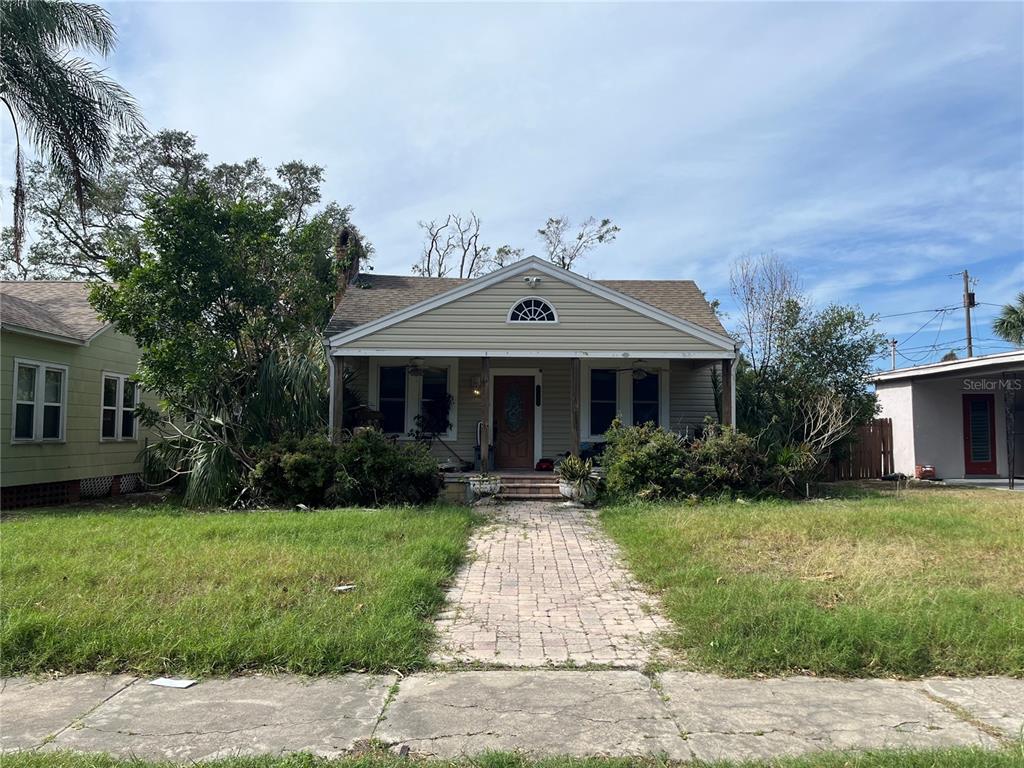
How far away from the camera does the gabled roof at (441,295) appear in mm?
13875

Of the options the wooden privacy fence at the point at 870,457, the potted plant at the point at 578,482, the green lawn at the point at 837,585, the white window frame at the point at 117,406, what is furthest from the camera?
the wooden privacy fence at the point at 870,457

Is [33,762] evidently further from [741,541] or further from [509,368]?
[509,368]

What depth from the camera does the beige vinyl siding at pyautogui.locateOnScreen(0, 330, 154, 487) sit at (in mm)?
11711

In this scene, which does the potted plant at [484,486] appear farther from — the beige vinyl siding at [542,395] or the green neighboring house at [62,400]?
the green neighboring house at [62,400]

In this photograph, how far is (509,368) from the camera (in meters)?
15.6

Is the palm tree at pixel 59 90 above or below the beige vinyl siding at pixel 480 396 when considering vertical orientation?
above

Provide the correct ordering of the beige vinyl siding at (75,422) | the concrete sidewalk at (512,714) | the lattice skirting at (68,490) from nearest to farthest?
1. the concrete sidewalk at (512,714)
2. the beige vinyl siding at (75,422)
3. the lattice skirting at (68,490)

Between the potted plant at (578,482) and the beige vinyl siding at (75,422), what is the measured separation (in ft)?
30.9

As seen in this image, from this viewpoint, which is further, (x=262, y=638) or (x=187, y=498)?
(x=187, y=498)

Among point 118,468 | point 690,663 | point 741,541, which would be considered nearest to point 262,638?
point 690,663

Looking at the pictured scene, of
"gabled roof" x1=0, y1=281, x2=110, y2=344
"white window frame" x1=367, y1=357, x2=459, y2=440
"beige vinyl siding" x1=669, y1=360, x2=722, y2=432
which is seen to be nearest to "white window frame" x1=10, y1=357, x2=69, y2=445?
"gabled roof" x1=0, y1=281, x2=110, y2=344

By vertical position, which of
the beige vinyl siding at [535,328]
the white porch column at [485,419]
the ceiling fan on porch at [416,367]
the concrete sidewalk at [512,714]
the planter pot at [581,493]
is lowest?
the concrete sidewalk at [512,714]

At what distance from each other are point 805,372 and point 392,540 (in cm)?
1094

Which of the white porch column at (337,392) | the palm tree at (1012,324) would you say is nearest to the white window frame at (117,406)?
the white porch column at (337,392)
